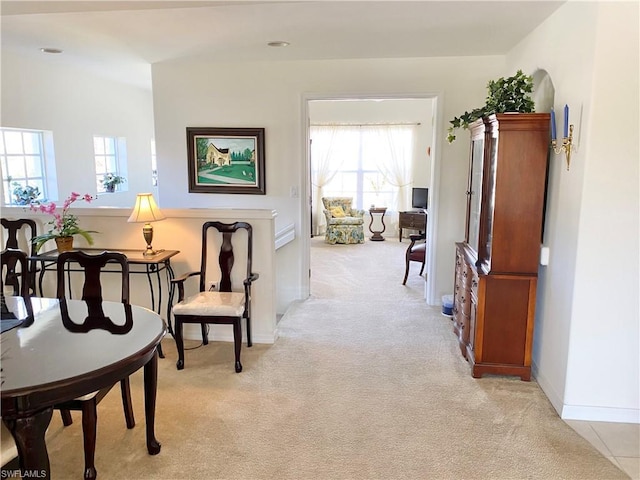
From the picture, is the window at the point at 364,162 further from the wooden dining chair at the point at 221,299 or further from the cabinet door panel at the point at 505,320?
the cabinet door panel at the point at 505,320

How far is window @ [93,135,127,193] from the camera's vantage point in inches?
256

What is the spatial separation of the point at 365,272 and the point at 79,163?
3.91m

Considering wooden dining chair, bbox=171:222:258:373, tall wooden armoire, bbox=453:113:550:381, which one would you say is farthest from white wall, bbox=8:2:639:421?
wooden dining chair, bbox=171:222:258:373

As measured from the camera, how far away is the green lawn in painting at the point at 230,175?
194 inches

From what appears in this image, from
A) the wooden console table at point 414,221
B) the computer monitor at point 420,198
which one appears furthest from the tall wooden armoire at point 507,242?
the computer monitor at point 420,198

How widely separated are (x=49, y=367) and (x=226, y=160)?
3469mm

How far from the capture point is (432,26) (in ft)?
11.2

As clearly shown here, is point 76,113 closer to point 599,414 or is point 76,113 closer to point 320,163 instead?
point 320,163

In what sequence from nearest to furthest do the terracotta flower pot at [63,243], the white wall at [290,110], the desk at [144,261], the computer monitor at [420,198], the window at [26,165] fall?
1. the desk at [144,261]
2. the terracotta flower pot at [63,243]
3. the white wall at [290,110]
4. the window at [26,165]
5. the computer monitor at [420,198]

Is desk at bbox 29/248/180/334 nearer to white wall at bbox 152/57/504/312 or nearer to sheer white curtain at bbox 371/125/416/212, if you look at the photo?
white wall at bbox 152/57/504/312

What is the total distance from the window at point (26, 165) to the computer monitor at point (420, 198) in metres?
5.73

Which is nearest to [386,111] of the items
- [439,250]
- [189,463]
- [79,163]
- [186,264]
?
[439,250]

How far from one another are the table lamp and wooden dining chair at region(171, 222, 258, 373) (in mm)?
360

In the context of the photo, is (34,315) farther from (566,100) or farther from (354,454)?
(566,100)
